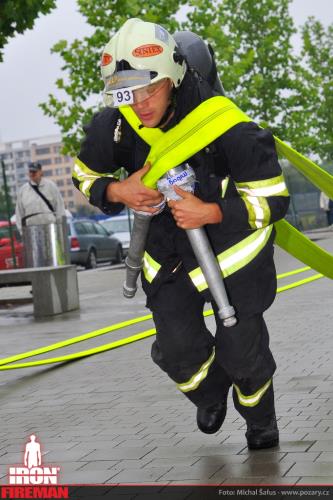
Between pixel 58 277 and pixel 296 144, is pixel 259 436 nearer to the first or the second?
pixel 58 277

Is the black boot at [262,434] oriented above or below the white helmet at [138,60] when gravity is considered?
below

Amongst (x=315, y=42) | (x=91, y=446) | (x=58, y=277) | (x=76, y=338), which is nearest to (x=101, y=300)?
(x=58, y=277)

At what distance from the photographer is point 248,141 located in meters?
4.90

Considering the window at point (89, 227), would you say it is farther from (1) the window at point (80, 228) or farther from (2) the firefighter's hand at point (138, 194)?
(2) the firefighter's hand at point (138, 194)

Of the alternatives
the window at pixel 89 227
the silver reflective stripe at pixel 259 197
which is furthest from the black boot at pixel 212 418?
the window at pixel 89 227

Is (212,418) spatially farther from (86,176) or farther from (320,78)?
(320,78)

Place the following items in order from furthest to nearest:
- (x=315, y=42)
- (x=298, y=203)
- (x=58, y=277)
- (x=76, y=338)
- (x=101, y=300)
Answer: (x=315, y=42) → (x=298, y=203) → (x=101, y=300) → (x=58, y=277) → (x=76, y=338)

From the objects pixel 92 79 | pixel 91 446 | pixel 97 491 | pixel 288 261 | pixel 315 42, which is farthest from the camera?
pixel 315 42

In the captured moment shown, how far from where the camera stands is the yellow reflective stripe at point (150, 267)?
523 cm

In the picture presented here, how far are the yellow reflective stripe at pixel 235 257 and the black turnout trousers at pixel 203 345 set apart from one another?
0.09m

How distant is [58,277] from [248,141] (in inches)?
372

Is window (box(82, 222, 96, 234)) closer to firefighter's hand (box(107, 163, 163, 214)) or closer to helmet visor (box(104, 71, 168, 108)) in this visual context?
firefighter's hand (box(107, 163, 163, 214))

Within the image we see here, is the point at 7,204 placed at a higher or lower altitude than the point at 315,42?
lower

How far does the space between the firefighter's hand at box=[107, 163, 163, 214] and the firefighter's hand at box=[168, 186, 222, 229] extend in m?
0.08
